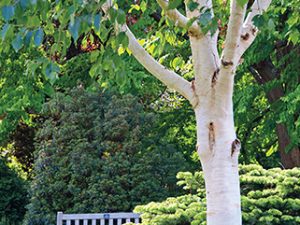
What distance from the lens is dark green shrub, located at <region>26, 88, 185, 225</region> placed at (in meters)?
7.68

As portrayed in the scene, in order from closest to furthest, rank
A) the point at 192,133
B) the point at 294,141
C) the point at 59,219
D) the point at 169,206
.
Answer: the point at 169,206
the point at 59,219
the point at 294,141
the point at 192,133

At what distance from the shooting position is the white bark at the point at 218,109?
3.40 m

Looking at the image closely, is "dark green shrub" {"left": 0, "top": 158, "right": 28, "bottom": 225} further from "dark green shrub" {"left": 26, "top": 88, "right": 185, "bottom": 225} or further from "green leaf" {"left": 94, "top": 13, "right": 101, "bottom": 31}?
"green leaf" {"left": 94, "top": 13, "right": 101, "bottom": 31}

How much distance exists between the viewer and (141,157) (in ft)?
26.2

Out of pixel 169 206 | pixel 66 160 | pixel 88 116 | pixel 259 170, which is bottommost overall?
pixel 169 206

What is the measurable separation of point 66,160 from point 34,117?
3.00 m

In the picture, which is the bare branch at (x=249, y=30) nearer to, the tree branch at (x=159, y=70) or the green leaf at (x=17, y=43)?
the tree branch at (x=159, y=70)

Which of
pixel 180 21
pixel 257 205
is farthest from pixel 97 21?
pixel 257 205

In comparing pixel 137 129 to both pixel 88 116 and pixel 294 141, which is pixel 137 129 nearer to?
pixel 88 116

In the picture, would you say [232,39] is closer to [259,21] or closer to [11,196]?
[259,21]

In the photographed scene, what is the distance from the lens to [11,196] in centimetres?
1009

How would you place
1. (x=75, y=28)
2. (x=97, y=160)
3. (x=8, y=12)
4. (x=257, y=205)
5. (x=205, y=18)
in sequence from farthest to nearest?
(x=97, y=160)
(x=257, y=205)
(x=205, y=18)
(x=75, y=28)
(x=8, y=12)

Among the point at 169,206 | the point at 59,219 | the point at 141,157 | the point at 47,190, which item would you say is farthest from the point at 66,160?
the point at 169,206

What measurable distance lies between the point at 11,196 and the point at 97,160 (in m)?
2.93
